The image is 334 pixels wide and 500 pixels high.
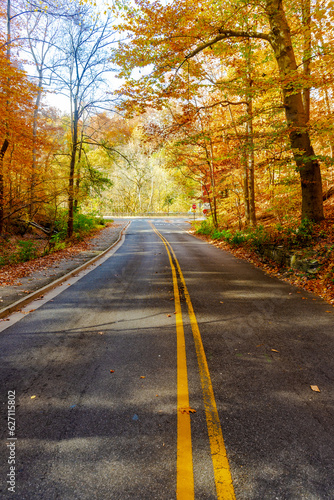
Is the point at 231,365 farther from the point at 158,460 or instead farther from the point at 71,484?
the point at 71,484

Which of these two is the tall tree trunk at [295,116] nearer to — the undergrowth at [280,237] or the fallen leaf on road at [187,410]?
the undergrowth at [280,237]

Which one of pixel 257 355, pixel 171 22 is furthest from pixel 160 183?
pixel 257 355

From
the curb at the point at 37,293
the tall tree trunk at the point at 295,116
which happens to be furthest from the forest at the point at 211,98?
the curb at the point at 37,293

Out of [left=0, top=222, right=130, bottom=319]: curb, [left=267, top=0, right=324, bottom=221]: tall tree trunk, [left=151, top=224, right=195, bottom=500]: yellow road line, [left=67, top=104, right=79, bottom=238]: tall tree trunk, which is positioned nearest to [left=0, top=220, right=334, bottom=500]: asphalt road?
[left=151, top=224, right=195, bottom=500]: yellow road line

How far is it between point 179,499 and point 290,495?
826 millimetres

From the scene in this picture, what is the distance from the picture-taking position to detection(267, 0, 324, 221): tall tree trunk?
28.1 feet

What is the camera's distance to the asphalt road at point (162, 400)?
2.07 metres

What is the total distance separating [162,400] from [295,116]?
9.63m

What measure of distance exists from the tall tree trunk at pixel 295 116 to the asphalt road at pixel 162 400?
4.82 m

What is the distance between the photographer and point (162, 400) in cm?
294

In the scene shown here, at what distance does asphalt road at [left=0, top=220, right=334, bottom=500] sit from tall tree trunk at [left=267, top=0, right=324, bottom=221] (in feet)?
15.8

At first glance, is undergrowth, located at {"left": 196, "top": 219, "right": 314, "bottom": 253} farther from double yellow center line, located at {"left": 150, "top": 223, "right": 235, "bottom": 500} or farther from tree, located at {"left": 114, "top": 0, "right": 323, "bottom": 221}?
double yellow center line, located at {"left": 150, "top": 223, "right": 235, "bottom": 500}

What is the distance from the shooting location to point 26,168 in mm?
14531

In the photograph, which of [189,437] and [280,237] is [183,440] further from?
[280,237]
